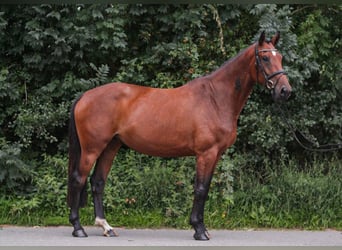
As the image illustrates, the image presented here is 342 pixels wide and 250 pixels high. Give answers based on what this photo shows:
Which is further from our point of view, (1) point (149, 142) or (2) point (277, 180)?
(2) point (277, 180)

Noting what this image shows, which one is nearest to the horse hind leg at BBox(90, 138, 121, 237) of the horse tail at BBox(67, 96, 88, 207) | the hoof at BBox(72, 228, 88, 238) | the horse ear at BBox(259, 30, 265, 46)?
the horse tail at BBox(67, 96, 88, 207)

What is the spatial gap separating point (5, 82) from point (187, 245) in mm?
4324

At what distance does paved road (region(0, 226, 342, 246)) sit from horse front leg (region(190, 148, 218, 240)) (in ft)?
0.60

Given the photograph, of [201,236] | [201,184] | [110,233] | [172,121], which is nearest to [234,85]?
[172,121]

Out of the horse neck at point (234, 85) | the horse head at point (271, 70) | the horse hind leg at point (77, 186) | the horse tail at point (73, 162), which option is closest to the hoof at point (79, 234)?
the horse hind leg at point (77, 186)

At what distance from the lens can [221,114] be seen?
669cm

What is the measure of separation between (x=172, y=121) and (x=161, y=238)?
1485mm

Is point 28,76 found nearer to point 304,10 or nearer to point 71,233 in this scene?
point 71,233

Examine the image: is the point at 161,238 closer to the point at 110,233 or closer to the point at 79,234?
the point at 110,233

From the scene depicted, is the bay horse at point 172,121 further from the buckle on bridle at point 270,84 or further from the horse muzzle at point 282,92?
the horse muzzle at point 282,92

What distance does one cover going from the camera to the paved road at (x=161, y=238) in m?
6.49

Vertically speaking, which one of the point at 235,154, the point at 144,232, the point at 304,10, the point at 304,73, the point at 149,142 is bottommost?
the point at 144,232

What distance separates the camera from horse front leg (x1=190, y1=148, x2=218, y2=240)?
21.6 feet

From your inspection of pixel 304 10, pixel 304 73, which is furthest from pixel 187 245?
pixel 304 10
